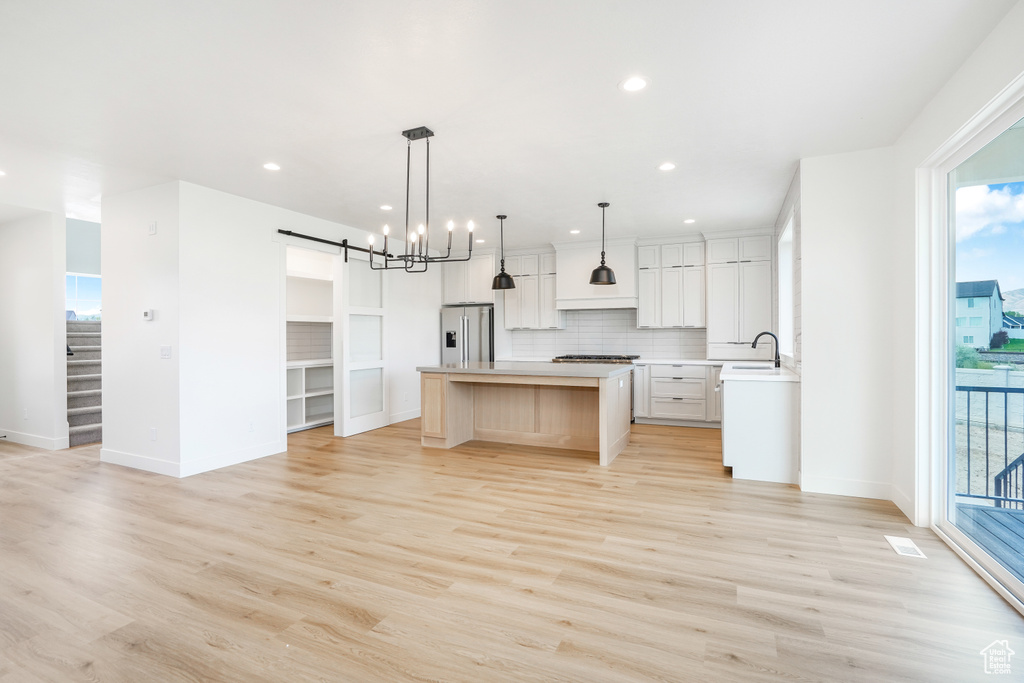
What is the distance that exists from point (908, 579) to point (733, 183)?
10.8 ft

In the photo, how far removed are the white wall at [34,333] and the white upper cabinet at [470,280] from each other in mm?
4706

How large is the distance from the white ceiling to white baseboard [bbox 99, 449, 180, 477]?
2.46 metres

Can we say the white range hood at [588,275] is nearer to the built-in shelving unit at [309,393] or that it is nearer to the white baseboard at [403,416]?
the white baseboard at [403,416]

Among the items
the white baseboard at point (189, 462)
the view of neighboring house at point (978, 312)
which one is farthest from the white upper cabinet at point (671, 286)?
the white baseboard at point (189, 462)

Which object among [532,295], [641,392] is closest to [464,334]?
[532,295]

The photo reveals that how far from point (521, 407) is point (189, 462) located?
125 inches

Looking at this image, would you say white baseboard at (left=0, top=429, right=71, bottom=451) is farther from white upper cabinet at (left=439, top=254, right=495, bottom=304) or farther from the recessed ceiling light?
the recessed ceiling light

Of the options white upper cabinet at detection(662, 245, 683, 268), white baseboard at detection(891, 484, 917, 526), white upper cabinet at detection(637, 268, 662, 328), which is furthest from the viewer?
white upper cabinet at detection(637, 268, 662, 328)

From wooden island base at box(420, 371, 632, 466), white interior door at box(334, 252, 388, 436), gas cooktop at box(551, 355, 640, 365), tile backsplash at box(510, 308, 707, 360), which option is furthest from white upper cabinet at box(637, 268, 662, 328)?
white interior door at box(334, 252, 388, 436)

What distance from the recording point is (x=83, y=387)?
627 centimetres

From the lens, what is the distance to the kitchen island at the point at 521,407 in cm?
499

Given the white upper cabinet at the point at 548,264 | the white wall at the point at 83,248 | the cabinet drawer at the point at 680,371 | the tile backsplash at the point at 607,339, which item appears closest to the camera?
the cabinet drawer at the point at 680,371

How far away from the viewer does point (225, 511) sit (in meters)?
3.49

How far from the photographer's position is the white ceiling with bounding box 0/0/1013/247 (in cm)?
212
